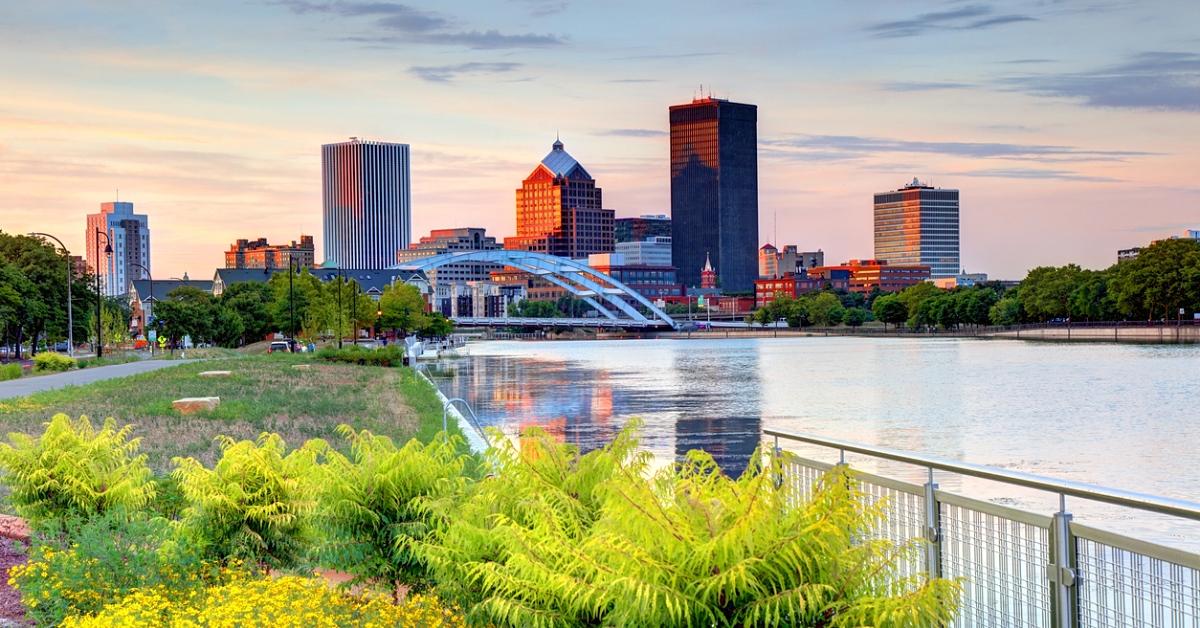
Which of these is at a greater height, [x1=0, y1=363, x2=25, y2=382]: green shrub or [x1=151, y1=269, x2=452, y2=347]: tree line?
[x1=151, y1=269, x2=452, y2=347]: tree line

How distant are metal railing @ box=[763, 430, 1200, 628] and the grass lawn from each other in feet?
49.9

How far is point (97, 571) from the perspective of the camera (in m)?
9.70

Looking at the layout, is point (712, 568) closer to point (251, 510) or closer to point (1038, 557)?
point (1038, 557)

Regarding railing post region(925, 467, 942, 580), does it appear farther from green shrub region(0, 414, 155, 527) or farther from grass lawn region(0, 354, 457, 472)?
grass lawn region(0, 354, 457, 472)

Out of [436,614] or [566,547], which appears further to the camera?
[436,614]

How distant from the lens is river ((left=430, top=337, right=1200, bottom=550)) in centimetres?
2833

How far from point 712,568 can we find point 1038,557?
268 centimetres

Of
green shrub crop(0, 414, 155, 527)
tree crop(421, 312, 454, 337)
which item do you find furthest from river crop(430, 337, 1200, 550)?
tree crop(421, 312, 454, 337)

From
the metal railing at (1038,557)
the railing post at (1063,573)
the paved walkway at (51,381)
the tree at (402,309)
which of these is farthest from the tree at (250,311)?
the railing post at (1063,573)

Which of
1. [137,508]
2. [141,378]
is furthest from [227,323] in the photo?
[137,508]

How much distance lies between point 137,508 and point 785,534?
8708mm

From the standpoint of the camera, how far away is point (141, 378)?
47.3 metres

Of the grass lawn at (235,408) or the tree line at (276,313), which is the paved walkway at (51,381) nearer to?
the grass lawn at (235,408)

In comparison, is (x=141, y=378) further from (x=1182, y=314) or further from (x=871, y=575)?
(x=1182, y=314)
